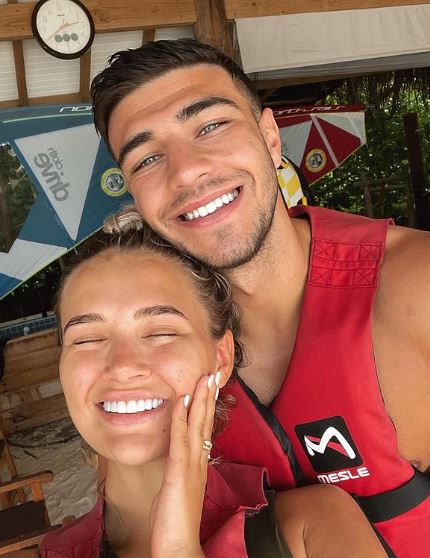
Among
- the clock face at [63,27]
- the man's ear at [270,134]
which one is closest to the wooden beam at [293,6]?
the clock face at [63,27]

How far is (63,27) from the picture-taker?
3430 millimetres

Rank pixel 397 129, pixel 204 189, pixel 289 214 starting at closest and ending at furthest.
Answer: pixel 204 189 → pixel 289 214 → pixel 397 129

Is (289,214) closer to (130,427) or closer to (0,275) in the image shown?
(130,427)

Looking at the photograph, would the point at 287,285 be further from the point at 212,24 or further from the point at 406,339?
the point at 212,24

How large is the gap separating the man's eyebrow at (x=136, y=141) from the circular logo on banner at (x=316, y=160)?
200 inches

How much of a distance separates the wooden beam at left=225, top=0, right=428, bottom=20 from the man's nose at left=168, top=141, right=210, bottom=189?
2.72 meters

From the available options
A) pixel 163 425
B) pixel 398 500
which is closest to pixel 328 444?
pixel 398 500

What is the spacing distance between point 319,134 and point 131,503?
5.48m

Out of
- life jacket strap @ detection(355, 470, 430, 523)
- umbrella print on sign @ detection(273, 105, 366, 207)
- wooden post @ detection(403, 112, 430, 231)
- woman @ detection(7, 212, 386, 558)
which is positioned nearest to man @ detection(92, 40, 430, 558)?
life jacket strap @ detection(355, 470, 430, 523)

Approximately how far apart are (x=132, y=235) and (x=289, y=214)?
1.59ft

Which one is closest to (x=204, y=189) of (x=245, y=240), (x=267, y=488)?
(x=245, y=240)

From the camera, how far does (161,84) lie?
1379 mm

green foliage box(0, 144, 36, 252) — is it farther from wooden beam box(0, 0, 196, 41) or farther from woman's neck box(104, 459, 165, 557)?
woman's neck box(104, 459, 165, 557)

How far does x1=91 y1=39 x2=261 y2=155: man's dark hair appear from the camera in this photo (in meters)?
1.39
